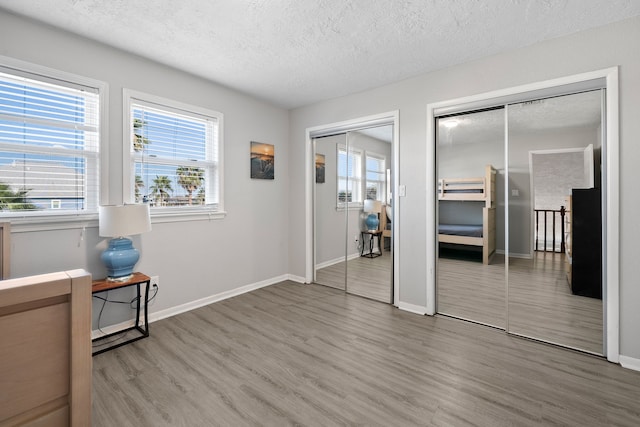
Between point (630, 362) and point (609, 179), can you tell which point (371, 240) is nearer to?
point (609, 179)

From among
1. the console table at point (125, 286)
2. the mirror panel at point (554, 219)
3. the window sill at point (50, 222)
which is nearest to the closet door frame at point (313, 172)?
the mirror panel at point (554, 219)

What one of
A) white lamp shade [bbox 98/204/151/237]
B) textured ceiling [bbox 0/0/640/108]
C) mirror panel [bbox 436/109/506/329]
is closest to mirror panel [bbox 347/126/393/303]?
mirror panel [bbox 436/109/506/329]

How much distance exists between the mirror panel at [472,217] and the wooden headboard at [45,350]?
10.0ft

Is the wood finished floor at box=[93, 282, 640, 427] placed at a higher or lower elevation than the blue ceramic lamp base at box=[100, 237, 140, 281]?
lower

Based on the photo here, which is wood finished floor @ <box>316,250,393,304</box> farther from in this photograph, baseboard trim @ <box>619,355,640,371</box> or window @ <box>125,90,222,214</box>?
baseboard trim @ <box>619,355,640,371</box>

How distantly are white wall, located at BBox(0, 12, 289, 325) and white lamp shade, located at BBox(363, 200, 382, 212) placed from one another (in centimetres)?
135

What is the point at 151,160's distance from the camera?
3.00 meters

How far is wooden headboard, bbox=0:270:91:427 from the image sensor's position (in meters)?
0.80

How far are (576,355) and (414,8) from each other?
A: 2.97 meters

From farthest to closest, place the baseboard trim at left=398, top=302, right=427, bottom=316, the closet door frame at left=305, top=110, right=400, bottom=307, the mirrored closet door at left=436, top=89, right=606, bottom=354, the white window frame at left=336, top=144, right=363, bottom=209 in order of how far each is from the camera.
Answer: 1. the white window frame at left=336, top=144, right=363, bottom=209
2. the closet door frame at left=305, top=110, right=400, bottom=307
3. the baseboard trim at left=398, top=302, right=427, bottom=316
4. the mirrored closet door at left=436, top=89, right=606, bottom=354

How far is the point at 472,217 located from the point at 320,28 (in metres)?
2.32

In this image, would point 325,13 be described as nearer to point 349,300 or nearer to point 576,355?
point 349,300

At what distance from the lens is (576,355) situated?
2.35 meters

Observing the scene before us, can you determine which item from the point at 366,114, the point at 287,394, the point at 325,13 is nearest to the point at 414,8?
the point at 325,13
